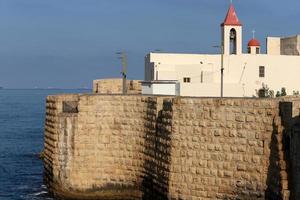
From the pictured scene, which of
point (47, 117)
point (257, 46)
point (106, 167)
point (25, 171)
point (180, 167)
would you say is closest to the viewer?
point (180, 167)

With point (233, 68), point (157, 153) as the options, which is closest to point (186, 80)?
point (233, 68)

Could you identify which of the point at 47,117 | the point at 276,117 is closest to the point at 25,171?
the point at 47,117

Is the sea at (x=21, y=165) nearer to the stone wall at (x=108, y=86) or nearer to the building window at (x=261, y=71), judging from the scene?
the stone wall at (x=108, y=86)

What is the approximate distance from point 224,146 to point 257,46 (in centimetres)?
2416

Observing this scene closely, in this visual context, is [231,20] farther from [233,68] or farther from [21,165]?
[21,165]

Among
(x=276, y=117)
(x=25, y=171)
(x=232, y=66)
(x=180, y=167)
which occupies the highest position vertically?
(x=232, y=66)

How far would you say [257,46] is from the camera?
39438 millimetres

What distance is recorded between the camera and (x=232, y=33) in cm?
3659

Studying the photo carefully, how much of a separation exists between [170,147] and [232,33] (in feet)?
66.3

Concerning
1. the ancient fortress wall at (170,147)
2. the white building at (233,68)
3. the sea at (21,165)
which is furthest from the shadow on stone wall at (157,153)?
the white building at (233,68)

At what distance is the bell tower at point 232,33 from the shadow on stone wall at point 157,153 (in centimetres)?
1748

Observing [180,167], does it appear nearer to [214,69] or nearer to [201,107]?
[201,107]

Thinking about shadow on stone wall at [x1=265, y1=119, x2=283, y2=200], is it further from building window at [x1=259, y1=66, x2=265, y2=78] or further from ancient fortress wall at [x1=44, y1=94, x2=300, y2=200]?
building window at [x1=259, y1=66, x2=265, y2=78]

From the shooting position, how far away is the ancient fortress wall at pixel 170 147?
15188 mm
